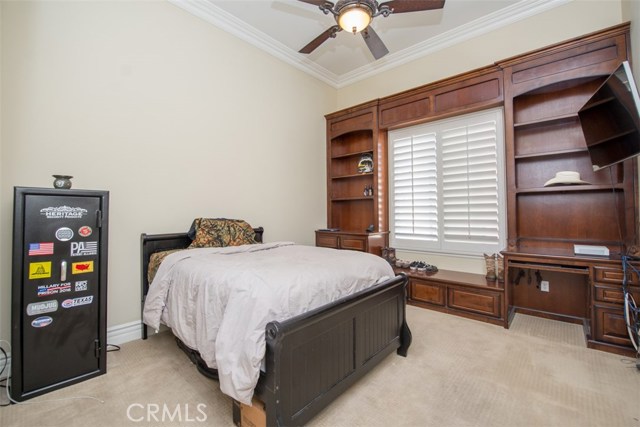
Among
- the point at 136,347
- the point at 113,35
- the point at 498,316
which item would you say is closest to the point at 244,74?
the point at 113,35

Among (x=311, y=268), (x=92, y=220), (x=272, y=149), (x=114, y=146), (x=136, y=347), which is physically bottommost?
(x=136, y=347)

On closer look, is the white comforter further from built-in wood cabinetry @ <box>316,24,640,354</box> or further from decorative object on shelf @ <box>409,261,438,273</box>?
decorative object on shelf @ <box>409,261,438,273</box>

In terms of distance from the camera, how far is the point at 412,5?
7.63 ft

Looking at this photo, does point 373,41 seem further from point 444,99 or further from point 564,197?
point 564,197

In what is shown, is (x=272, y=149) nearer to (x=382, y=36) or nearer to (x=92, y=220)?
(x=382, y=36)

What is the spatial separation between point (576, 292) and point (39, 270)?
15.6 feet

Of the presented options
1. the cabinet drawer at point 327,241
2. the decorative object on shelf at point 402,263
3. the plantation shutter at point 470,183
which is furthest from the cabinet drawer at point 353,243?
the plantation shutter at point 470,183

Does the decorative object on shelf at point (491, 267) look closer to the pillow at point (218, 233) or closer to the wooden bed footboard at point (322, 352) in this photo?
the wooden bed footboard at point (322, 352)

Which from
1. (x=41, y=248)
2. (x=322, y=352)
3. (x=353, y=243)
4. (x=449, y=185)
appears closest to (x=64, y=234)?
(x=41, y=248)

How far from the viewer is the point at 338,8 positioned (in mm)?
2350

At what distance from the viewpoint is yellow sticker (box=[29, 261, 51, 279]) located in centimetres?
180

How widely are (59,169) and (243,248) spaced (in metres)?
1.61

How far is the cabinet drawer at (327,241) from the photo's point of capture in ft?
14.4

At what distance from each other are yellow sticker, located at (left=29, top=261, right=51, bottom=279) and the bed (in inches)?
26.9
